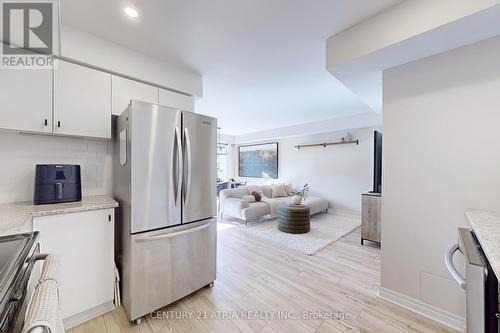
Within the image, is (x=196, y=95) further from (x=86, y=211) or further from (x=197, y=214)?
(x=86, y=211)

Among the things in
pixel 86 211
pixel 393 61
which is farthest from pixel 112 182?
pixel 393 61

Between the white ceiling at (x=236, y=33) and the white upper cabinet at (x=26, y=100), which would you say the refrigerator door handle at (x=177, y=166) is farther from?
the white upper cabinet at (x=26, y=100)

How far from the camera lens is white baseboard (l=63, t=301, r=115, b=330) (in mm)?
1606

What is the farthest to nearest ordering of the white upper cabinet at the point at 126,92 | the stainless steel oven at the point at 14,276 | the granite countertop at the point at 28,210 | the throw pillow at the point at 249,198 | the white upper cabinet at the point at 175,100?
1. the throw pillow at the point at 249,198
2. the white upper cabinet at the point at 175,100
3. the white upper cabinet at the point at 126,92
4. the granite countertop at the point at 28,210
5. the stainless steel oven at the point at 14,276

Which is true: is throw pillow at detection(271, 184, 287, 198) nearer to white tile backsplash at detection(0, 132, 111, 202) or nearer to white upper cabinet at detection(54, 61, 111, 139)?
white tile backsplash at detection(0, 132, 111, 202)

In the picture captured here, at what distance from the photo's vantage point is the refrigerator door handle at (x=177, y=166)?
1.83 metres

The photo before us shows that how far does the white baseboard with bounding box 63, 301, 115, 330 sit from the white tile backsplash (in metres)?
1.04

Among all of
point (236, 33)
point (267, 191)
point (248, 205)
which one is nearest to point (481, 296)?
point (236, 33)

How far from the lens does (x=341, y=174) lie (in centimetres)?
540

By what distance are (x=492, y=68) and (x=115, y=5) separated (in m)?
2.77

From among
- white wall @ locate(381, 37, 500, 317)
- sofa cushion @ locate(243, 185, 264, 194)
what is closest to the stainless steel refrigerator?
white wall @ locate(381, 37, 500, 317)

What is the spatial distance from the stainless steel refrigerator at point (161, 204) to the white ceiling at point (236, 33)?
2.37ft

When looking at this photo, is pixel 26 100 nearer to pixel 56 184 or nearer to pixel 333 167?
pixel 56 184

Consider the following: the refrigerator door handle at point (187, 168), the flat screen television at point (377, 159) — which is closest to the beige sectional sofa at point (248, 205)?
the flat screen television at point (377, 159)
